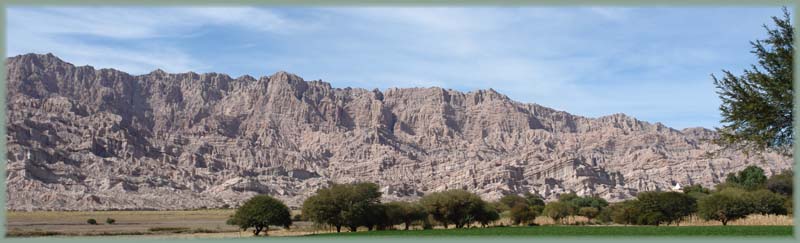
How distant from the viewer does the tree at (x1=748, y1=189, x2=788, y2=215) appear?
122ft

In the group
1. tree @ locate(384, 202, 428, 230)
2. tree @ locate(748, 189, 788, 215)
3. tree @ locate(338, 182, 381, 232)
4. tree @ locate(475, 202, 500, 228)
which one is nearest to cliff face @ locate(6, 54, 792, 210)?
tree @ locate(748, 189, 788, 215)

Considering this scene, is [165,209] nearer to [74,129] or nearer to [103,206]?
[103,206]

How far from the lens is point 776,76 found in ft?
66.9

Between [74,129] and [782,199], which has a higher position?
[74,129]

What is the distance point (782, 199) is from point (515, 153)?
15831 centimetres

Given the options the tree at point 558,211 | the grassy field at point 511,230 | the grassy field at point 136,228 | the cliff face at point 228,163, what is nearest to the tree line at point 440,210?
the tree at point 558,211

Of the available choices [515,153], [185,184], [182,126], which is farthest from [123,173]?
[515,153]

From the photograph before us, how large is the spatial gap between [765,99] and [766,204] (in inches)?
764

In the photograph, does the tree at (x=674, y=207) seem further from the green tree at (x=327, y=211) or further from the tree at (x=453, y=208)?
the green tree at (x=327, y=211)

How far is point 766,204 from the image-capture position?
3762 centimetres

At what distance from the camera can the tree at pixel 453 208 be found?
1476 inches

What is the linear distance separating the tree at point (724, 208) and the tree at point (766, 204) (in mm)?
391

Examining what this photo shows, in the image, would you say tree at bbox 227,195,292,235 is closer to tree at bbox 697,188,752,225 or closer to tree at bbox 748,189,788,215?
tree at bbox 697,188,752,225

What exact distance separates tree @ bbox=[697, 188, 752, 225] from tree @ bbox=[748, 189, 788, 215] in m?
0.39
